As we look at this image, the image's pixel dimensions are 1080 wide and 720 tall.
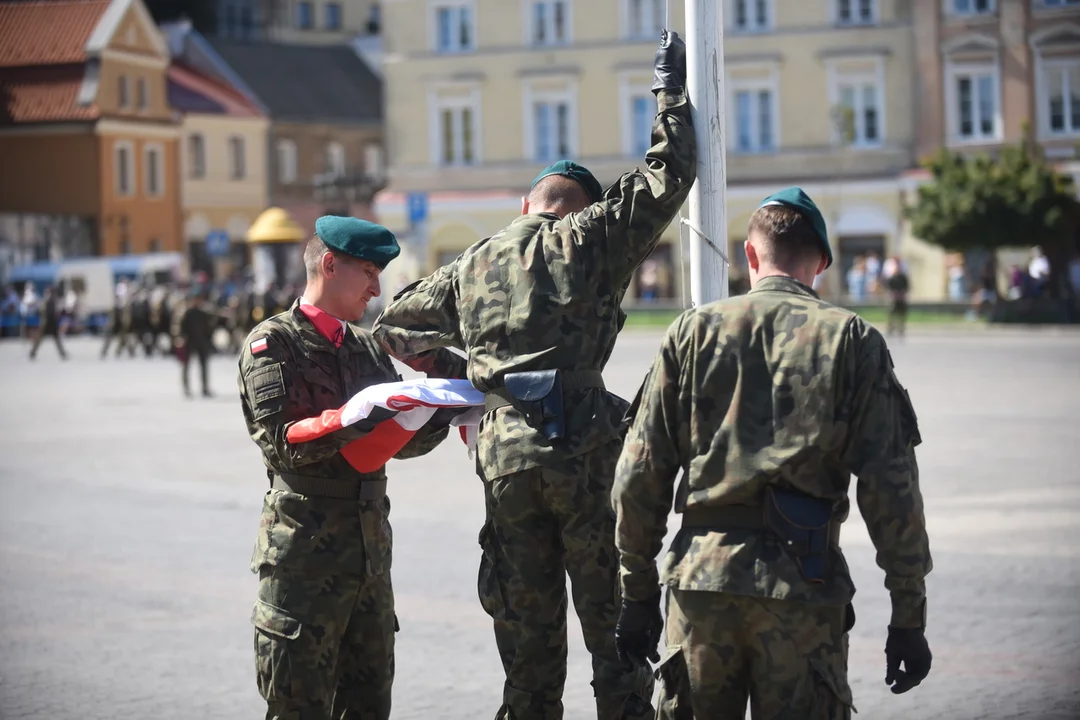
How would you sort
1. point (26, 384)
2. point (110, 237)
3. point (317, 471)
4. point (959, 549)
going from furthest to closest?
1. point (110, 237)
2. point (26, 384)
3. point (959, 549)
4. point (317, 471)

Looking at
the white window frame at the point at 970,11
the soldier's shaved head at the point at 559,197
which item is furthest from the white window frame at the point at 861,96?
the soldier's shaved head at the point at 559,197

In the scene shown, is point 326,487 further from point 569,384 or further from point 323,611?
point 569,384

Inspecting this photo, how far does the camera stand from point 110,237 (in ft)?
212

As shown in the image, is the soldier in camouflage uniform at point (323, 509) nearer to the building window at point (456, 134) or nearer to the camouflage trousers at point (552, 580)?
the camouflage trousers at point (552, 580)

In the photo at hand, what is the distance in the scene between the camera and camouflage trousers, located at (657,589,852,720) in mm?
4301

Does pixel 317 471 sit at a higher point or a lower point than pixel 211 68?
lower

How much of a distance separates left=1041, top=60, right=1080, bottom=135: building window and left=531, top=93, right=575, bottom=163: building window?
16076 millimetres

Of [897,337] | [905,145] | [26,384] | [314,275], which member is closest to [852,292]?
[905,145]

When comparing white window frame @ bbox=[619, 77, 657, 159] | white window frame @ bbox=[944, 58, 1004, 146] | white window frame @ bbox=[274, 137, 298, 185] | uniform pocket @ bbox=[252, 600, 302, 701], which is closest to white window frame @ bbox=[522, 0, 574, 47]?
white window frame @ bbox=[619, 77, 657, 159]

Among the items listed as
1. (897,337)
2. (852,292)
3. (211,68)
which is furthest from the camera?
(211,68)

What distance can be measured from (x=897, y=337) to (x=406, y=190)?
26200 millimetres

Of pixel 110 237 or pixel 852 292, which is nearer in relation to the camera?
pixel 852 292

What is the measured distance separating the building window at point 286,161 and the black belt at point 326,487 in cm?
6970

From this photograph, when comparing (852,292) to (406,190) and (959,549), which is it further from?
(959,549)
